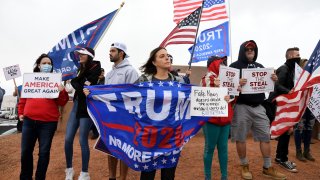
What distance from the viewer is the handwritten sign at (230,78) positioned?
430cm

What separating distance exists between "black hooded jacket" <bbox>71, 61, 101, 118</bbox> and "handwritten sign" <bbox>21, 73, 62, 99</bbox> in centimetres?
Answer: 29

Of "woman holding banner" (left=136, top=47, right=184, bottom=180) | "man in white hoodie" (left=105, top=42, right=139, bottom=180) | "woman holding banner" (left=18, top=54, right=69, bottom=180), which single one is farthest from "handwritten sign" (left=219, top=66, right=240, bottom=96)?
"woman holding banner" (left=18, top=54, right=69, bottom=180)

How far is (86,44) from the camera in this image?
570 centimetres

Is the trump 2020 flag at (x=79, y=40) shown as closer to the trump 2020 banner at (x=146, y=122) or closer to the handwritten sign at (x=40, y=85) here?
the handwritten sign at (x=40, y=85)

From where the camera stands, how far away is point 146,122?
3.24 meters

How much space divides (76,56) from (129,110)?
2.32 metres

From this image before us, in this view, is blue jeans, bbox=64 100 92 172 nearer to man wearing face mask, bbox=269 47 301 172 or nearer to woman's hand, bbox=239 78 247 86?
woman's hand, bbox=239 78 247 86

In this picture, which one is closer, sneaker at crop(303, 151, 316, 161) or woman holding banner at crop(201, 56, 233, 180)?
woman holding banner at crop(201, 56, 233, 180)

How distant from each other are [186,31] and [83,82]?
261 centimetres

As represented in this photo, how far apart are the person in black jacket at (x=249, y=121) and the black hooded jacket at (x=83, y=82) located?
232 centimetres

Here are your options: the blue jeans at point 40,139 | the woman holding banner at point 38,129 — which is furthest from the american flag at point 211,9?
the blue jeans at point 40,139

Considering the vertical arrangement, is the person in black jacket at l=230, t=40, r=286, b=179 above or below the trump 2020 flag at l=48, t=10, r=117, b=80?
below

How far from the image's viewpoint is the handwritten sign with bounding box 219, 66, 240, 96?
14.1 ft

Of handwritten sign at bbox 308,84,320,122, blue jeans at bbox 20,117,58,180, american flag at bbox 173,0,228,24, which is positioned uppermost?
american flag at bbox 173,0,228,24
